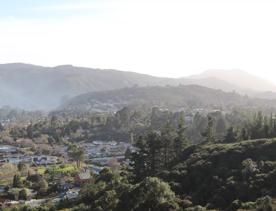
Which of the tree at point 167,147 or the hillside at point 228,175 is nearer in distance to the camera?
the hillside at point 228,175

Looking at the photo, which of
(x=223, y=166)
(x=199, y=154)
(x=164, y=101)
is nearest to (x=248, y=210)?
(x=223, y=166)

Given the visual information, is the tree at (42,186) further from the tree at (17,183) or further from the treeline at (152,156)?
the treeline at (152,156)

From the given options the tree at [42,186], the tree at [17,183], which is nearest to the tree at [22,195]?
the tree at [42,186]

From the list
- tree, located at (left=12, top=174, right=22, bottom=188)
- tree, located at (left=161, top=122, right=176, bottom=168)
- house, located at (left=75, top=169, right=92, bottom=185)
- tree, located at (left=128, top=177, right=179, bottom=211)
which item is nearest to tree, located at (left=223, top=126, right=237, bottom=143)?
tree, located at (left=161, top=122, right=176, bottom=168)

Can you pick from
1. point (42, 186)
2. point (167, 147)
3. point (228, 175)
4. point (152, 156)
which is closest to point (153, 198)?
point (228, 175)

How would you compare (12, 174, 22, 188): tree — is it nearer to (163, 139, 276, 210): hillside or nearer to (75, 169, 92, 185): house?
(75, 169, 92, 185): house

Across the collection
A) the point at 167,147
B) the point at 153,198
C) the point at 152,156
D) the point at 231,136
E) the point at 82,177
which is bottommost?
the point at 82,177

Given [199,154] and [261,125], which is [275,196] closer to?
[199,154]

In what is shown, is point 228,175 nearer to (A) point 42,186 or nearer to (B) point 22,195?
(B) point 22,195

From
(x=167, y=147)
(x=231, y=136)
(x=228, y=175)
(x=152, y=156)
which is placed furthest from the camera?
(x=231, y=136)

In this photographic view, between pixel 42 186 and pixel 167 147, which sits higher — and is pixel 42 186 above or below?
below

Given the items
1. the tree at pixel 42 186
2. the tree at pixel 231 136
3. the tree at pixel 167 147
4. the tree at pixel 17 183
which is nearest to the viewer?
the tree at pixel 167 147
